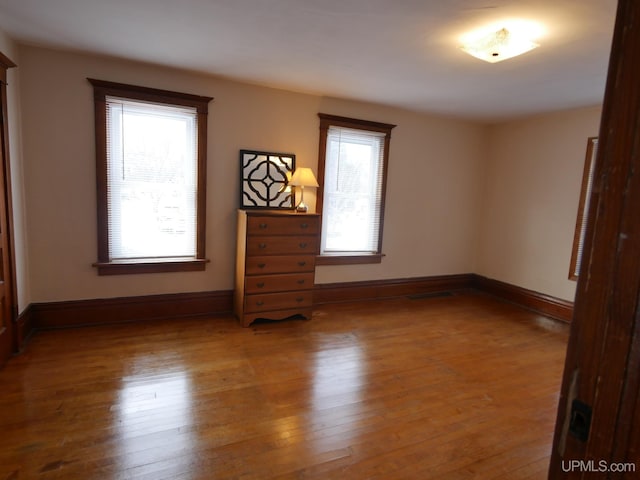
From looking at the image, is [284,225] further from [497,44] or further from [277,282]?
[497,44]

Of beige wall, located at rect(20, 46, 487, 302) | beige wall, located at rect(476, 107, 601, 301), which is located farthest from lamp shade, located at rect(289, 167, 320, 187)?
beige wall, located at rect(476, 107, 601, 301)

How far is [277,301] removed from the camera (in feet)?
11.9

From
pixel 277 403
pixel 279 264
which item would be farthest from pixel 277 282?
pixel 277 403

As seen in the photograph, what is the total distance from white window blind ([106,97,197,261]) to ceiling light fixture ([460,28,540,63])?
8.16 ft

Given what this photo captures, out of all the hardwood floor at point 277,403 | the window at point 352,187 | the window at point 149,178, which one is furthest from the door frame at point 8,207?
the window at point 352,187

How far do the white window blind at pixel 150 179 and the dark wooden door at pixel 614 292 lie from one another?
3456 mm

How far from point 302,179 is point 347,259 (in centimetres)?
127

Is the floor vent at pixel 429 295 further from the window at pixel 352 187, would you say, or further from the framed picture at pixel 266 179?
the framed picture at pixel 266 179

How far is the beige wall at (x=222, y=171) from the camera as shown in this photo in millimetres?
3039

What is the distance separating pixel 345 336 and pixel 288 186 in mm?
1685

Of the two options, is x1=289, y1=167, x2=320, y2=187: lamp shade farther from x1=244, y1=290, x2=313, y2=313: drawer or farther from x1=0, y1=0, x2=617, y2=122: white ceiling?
x1=244, y1=290, x2=313, y2=313: drawer

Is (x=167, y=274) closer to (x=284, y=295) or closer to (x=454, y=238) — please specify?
(x=284, y=295)

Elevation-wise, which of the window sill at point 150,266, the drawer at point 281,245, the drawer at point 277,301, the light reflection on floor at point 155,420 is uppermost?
the drawer at point 281,245

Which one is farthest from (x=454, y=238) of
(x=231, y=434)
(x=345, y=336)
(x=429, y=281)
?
(x=231, y=434)
